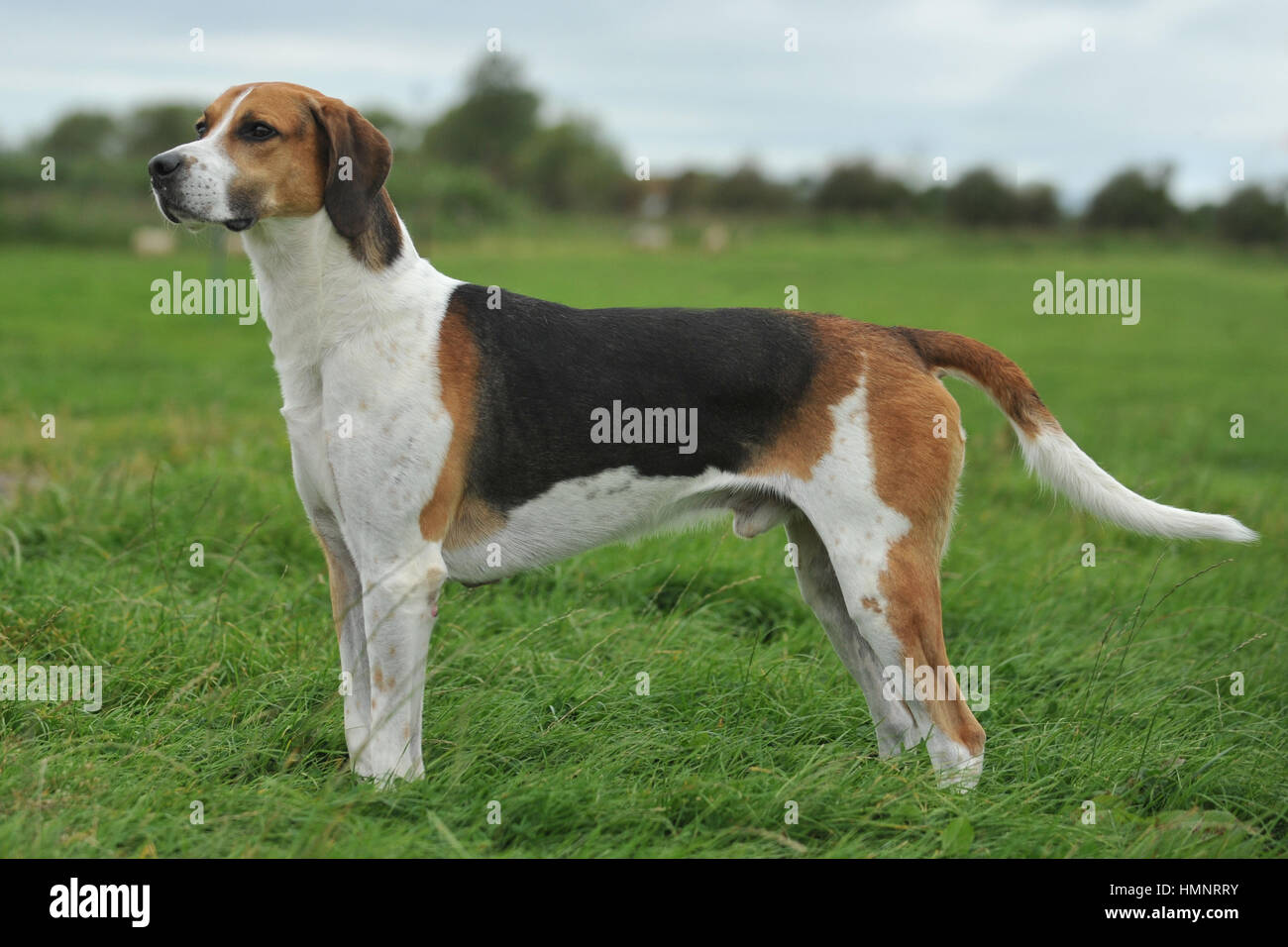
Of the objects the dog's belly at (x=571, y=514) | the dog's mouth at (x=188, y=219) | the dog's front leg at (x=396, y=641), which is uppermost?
the dog's mouth at (x=188, y=219)

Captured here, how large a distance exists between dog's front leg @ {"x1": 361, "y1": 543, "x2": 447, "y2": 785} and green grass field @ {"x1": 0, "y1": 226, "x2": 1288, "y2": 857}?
0.14m

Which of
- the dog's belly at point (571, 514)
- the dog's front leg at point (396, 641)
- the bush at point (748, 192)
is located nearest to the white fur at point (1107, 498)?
the dog's belly at point (571, 514)

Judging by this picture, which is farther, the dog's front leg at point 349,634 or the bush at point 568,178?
the bush at point 568,178

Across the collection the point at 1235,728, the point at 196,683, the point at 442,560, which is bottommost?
the point at 1235,728

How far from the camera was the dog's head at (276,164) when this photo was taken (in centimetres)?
359

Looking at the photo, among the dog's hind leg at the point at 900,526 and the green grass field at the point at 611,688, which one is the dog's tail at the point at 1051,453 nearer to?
the dog's hind leg at the point at 900,526

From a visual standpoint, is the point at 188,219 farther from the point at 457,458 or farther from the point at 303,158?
the point at 457,458

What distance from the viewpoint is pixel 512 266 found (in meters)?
25.3

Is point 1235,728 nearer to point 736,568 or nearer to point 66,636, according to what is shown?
point 736,568

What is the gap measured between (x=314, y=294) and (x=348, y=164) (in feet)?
1.43

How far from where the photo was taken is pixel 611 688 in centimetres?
460

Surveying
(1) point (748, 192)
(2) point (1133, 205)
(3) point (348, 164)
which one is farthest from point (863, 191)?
(3) point (348, 164)

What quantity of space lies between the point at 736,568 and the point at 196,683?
278cm

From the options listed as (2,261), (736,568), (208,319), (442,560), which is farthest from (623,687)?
(2,261)
